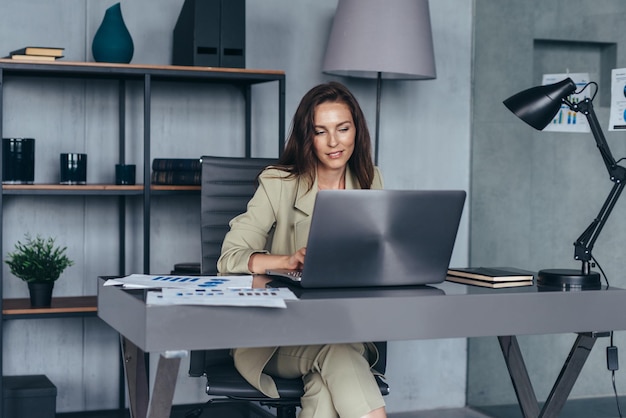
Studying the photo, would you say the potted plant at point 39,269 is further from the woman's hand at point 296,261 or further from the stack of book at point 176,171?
the woman's hand at point 296,261

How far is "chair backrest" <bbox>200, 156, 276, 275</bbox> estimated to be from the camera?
291 cm

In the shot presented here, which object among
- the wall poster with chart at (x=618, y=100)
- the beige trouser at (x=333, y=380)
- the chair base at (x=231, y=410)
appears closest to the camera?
the beige trouser at (x=333, y=380)

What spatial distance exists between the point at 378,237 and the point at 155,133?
2198 mm

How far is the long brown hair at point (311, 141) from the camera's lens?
2.64m

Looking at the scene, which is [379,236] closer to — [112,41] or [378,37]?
[378,37]

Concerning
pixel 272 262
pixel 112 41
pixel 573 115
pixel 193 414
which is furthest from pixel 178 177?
pixel 573 115

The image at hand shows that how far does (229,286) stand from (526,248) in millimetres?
2343

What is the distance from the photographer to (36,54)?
334 centimetres

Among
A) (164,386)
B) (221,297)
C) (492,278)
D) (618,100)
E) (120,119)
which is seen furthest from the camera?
(120,119)

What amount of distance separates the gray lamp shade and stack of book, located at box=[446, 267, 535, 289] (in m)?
1.57

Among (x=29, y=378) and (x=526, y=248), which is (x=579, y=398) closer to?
(x=526, y=248)

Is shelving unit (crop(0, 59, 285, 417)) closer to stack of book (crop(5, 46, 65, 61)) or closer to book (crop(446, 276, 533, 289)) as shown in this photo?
stack of book (crop(5, 46, 65, 61))

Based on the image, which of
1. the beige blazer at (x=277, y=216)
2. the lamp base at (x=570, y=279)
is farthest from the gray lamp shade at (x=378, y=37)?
the lamp base at (x=570, y=279)

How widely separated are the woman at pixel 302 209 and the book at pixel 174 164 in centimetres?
86
